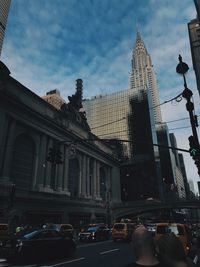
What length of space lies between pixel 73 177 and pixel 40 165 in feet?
46.7

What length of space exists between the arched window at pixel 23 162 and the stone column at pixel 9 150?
1983 millimetres

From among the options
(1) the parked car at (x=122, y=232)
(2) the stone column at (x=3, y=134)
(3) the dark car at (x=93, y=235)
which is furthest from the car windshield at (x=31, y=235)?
(2) the stone column at (x=3, y=134)

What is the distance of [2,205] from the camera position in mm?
35469

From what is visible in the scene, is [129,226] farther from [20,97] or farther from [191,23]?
[191,23]

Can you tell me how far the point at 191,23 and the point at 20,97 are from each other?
58.6 meters

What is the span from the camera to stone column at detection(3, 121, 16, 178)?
125ft

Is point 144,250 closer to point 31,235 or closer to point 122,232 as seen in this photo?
point 31,235

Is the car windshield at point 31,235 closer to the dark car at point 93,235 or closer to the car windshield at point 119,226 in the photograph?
the dark car at point 93,235

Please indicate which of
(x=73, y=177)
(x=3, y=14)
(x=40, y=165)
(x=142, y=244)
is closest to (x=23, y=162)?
(x=40, y=165)

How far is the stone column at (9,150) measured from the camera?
1498 inches

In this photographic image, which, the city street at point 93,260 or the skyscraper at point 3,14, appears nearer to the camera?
the city street at point 93,260

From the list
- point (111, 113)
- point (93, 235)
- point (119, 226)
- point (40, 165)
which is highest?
point (111, 113)

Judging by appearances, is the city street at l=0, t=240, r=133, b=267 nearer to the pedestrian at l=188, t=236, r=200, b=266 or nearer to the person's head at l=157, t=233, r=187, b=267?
the pedestrian at l=188, t=236, r=200, b=266

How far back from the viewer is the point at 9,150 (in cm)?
3962
